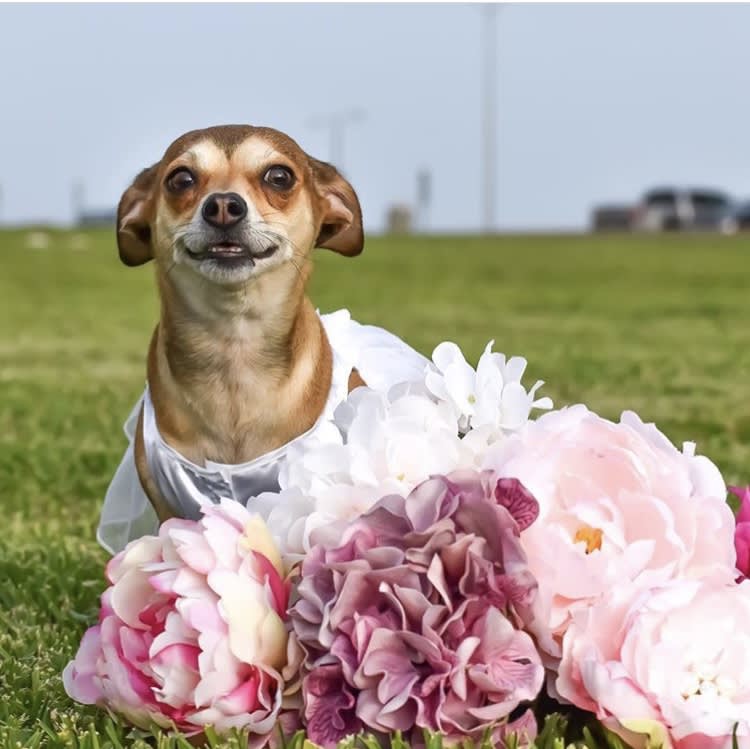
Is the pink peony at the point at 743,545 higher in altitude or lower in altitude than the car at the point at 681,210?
higher

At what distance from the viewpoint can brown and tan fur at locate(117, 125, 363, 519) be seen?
9.62 feet

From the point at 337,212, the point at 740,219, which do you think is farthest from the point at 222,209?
the point at 740,219

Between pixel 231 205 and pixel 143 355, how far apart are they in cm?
695

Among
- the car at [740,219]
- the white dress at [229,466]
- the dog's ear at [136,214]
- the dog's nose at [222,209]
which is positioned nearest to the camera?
the dog's nose at [222,209]

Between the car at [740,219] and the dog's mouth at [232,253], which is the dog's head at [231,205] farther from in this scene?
the car at [740,219]

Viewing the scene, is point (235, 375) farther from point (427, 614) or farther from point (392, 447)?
point (427, 614)

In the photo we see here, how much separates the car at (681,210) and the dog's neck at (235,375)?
42480 mm

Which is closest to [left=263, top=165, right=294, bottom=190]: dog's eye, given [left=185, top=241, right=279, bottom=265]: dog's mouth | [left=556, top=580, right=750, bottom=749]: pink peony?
[left=185, top=241, right=279, bottom=265]: dog's mouth

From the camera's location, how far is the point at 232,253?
285 centimetres

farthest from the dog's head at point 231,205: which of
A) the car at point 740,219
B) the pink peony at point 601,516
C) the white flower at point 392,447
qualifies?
the car at point 740,219

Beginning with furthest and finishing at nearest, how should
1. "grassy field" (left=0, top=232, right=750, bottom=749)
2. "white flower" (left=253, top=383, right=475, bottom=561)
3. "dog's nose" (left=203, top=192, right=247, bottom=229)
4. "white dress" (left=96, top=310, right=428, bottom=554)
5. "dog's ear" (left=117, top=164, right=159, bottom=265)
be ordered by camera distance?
"grassy field" (left=0, top=232, right=750, bottom=749) → "dog's ear" (left=117, top=164, right=159, bottom=265) → "white dress" (left=96, top=310, right=428, bottom=554) → "dog's nose" (left=203, top=192, right=247, bottom=229) → "white flower" (left=253, top=383, right=475, bottom=561)

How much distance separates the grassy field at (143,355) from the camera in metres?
3.41

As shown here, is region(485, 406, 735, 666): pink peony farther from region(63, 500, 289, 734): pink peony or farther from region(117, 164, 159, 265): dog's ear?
region(117, 164, 159, 265): dog's ear

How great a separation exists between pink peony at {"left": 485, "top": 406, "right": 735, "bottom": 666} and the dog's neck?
88 cm
